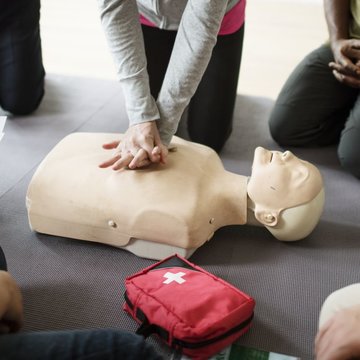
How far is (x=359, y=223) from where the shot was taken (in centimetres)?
149

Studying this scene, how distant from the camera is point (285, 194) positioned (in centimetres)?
128

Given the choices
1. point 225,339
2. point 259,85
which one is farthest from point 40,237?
point 259,85

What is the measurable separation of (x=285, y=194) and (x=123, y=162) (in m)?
0.43

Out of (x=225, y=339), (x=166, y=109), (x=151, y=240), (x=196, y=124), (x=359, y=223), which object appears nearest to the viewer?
(x=225, y=339)

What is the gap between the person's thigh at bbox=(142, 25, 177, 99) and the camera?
5.54 feet

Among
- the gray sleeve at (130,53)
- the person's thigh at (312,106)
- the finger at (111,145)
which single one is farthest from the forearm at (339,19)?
the finger at (111,145)

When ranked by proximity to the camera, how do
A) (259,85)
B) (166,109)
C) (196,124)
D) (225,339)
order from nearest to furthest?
(225,339)
(166,109)
(196,124)
(259,85)

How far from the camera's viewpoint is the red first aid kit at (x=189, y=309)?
3.33 ft

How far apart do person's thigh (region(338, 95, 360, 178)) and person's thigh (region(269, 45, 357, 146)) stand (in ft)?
0.36

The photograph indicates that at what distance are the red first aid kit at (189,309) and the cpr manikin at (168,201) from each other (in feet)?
0.44

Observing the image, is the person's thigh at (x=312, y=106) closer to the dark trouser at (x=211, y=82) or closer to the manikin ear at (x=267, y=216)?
the dark trouser at (x=211, y=82)

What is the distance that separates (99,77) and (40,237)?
4.12 ft

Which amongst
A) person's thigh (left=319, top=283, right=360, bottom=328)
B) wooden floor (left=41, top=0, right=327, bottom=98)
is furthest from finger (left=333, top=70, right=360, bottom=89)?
person's thigh (left=319, top=283, right=360, bottom=328)

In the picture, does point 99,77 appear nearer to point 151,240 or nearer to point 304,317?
point 151,240
